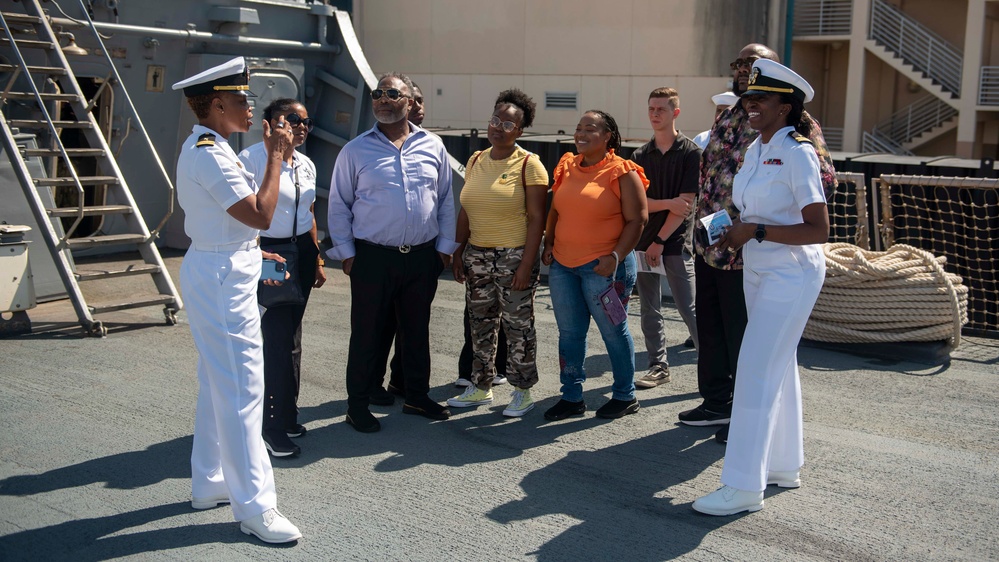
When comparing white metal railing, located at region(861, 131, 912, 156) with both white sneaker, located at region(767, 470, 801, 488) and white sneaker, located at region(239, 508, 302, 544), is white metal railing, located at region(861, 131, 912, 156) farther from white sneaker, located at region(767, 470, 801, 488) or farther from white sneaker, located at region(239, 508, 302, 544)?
white sneaker, located at region(239, 508, 302, 544)

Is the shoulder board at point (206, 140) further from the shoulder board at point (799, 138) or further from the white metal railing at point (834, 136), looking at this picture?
the white metal railing at point (834, 136)

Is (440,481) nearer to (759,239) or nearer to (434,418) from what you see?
(434,418)

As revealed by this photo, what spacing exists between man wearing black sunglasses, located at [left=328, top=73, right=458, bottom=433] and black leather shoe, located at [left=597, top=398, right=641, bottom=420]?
118 centimetres

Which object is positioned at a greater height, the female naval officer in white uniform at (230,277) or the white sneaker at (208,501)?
the female naval officer in white uniform at (230,277)

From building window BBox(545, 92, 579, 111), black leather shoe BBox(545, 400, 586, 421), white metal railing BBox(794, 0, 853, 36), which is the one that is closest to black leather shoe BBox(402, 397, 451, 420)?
black leather shoe BBox(545, 400, 586, 421)

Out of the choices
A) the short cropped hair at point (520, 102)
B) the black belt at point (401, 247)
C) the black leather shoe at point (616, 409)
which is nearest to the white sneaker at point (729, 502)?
the black leather shoe at point (616, 409)

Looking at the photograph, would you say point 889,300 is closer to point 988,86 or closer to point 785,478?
point 785,478

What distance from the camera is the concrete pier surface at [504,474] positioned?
4.11 meters

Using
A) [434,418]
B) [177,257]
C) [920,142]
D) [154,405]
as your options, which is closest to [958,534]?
[434,418]

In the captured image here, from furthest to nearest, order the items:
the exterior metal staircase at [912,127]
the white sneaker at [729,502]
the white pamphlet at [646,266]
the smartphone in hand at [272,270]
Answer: the exterior metal staircase at [912,127] < the white pamphlet at [646,266] < the smartphone in hand at [272,270] < the white sneaker at [729,502]

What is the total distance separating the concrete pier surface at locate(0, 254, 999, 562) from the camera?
4.11m

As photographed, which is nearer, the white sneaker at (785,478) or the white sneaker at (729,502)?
the white sneaker at (729,502)

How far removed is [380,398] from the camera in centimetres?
604

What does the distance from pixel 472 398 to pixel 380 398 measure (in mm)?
569
